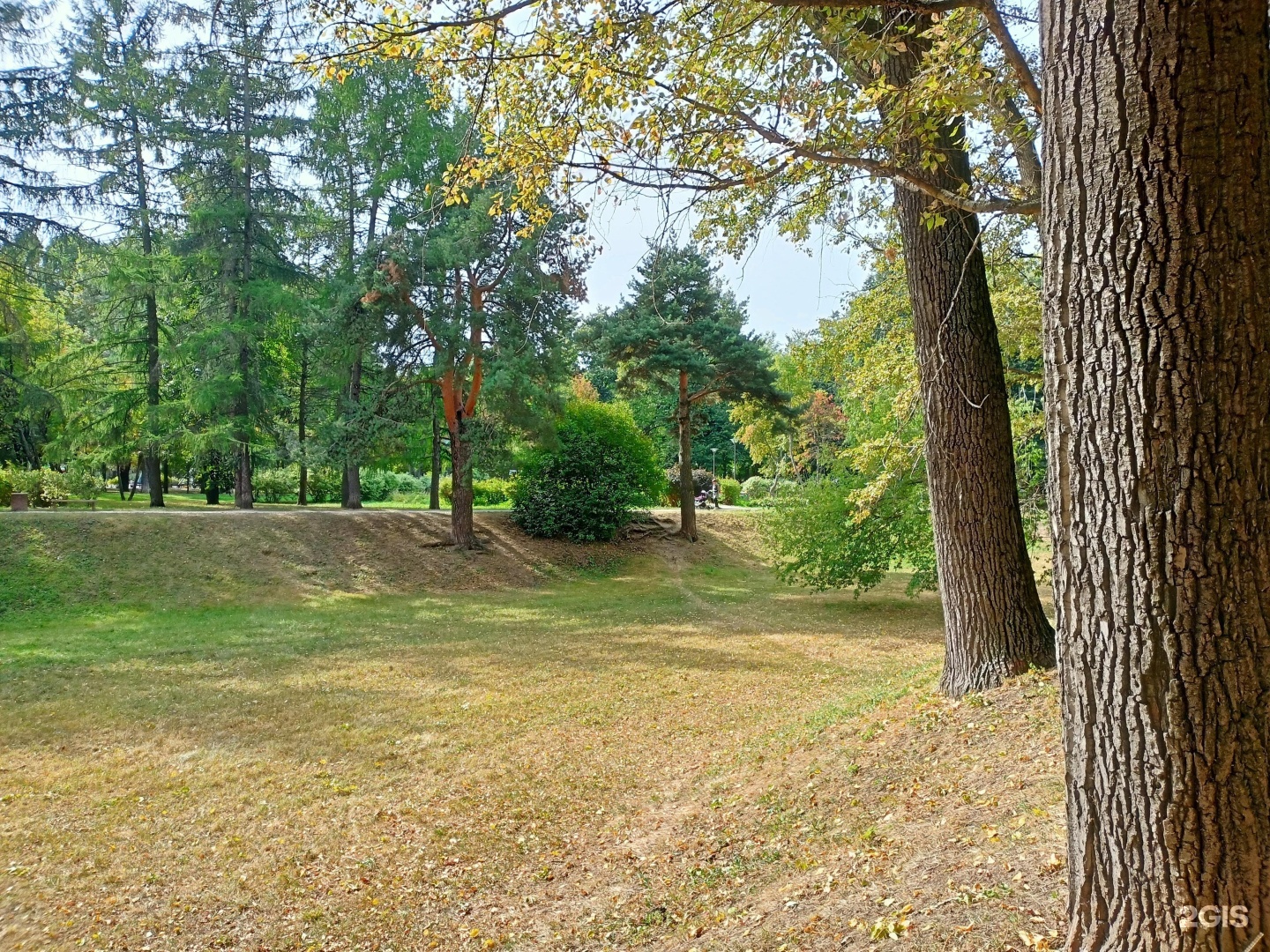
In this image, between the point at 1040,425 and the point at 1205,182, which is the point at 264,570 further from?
the point at 1205,182

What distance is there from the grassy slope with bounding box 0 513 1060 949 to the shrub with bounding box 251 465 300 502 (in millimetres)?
14427

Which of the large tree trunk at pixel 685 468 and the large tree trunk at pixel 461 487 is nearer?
the large tree trunk at pixel 461 487

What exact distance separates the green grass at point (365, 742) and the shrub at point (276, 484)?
37.6 feet

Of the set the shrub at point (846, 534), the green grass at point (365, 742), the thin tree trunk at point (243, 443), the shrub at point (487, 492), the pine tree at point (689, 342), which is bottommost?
the green grass at point (365, 742)

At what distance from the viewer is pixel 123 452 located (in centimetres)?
2017

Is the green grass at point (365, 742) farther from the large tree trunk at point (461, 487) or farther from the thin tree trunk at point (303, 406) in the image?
the thin tree trunk at point (303, 406)

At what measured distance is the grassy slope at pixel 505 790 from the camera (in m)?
3.46

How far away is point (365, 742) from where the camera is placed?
21.4ft

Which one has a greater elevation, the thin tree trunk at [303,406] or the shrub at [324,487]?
the thin tree trunk at [303,406]

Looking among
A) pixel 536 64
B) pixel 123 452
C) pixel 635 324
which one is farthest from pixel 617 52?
pixel 123 452

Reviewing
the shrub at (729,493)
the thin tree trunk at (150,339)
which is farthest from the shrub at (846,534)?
the shrub at (729,493)

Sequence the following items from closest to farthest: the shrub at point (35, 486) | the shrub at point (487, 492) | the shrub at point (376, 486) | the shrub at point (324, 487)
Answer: the shrub at point (35, 486) → the shrub at point (324, 487) → the shrub at point (487, 492) → the shrub at point (376, 486)

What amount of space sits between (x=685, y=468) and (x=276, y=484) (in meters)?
14.8

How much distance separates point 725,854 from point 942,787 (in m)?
1.21
